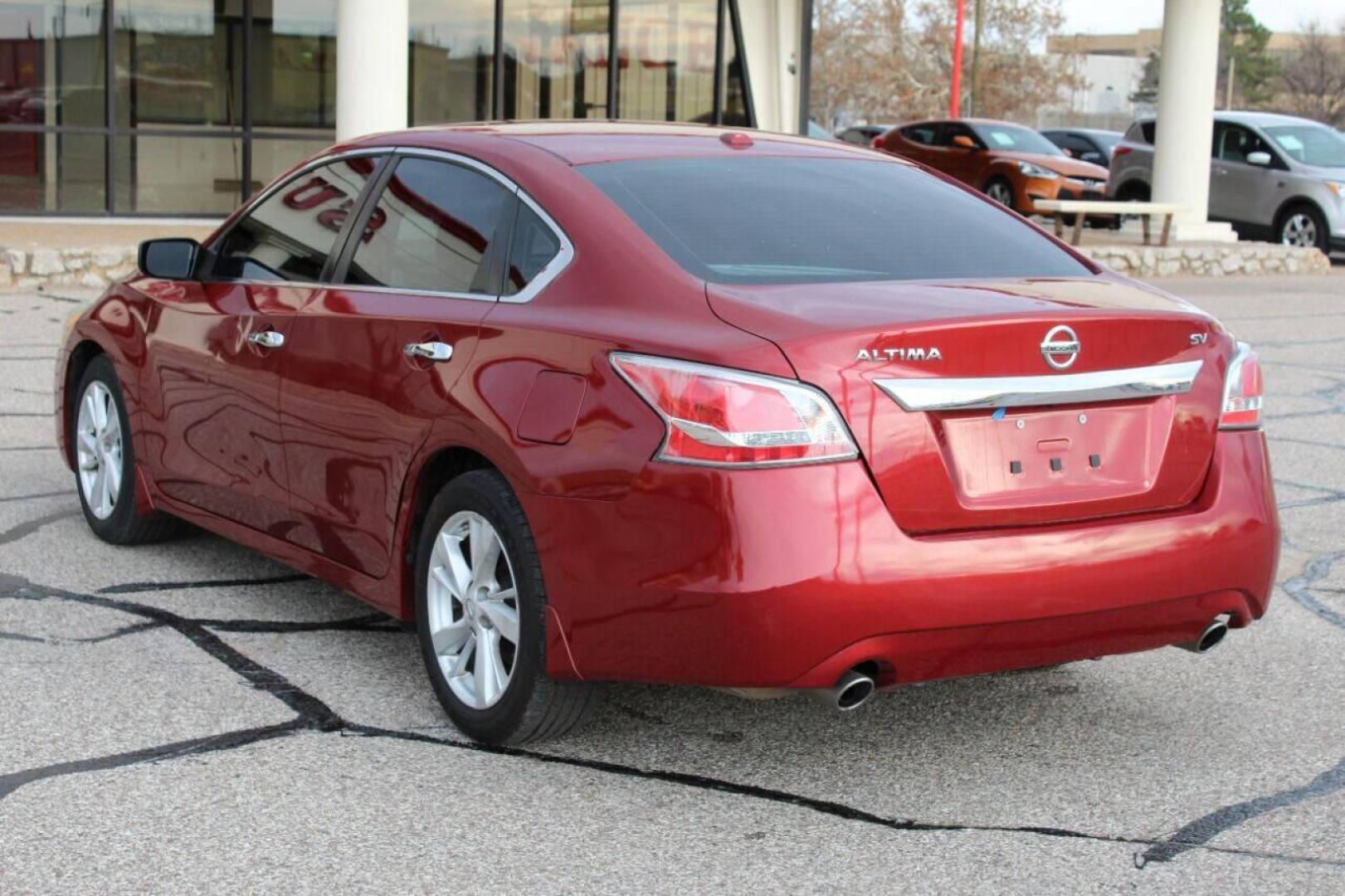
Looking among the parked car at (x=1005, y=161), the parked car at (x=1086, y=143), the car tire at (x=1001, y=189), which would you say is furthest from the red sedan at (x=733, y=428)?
the parked car at (x=1086, y=143)

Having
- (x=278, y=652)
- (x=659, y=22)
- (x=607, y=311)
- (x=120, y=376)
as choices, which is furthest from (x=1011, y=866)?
(x=659, y=22)

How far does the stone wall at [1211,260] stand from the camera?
2073cm

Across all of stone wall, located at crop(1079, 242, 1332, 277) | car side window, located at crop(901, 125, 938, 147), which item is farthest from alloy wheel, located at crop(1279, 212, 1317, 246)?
car side window, located at crop(901, 125, 938, 147)

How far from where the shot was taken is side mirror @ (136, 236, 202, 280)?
591 cm

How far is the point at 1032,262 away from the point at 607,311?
120 cm

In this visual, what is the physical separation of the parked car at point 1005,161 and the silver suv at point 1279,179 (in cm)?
240

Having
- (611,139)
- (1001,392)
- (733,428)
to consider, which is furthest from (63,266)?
(1001,392)

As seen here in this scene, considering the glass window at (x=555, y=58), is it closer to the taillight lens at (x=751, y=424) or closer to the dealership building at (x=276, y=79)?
the dealership building at (x=276, y=79)

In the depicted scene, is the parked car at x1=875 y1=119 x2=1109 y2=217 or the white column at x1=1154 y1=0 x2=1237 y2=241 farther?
the parked car at x1=875 y1=119 x2=1109 y2=217

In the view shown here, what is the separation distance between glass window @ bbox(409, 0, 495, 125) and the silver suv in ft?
30.9

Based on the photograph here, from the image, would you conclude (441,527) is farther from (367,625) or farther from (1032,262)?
(1032,262)

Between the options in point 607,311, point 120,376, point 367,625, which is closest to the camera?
point 607,311

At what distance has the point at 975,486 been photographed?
3.97 meters

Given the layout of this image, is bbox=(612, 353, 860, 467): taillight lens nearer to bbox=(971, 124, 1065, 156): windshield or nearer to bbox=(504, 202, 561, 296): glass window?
bbox=(504, 202, 561, 296): glass window
